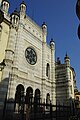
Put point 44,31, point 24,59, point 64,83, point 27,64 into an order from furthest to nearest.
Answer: point 44,31, point 64,83, point 27,64, point 24,59

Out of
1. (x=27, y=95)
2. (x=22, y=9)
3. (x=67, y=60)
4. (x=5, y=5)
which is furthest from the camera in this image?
(x=67, y=60)

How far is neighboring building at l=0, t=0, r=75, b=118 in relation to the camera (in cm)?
1642

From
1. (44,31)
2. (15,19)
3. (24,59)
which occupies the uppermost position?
(44,31)

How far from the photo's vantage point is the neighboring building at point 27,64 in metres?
16.4

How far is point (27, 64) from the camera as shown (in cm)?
2023

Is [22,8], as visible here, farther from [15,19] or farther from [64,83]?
[64,83]

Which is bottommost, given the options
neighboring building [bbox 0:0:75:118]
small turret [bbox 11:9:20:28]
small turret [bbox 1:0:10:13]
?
neighboring building [bbox 0:0:75:118]

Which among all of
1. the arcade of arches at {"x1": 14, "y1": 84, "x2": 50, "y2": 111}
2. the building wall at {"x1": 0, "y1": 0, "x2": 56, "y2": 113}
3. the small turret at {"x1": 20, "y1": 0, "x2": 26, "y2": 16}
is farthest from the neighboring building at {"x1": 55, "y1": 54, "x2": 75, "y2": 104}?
the small turret at {"x1": 20, "y1": 0, "x2": 26, "y2": 16}

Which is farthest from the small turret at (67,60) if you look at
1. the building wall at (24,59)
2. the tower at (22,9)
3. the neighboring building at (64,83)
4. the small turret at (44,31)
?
the tower at (22,9)

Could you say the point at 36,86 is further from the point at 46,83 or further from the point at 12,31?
the point at 12,31

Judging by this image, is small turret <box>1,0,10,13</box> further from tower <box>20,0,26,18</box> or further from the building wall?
tower <box>20,0,26,18</box>

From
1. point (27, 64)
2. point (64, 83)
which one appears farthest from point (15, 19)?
point (64, 83)

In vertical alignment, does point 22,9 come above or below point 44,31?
above

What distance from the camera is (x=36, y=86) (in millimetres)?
20797
